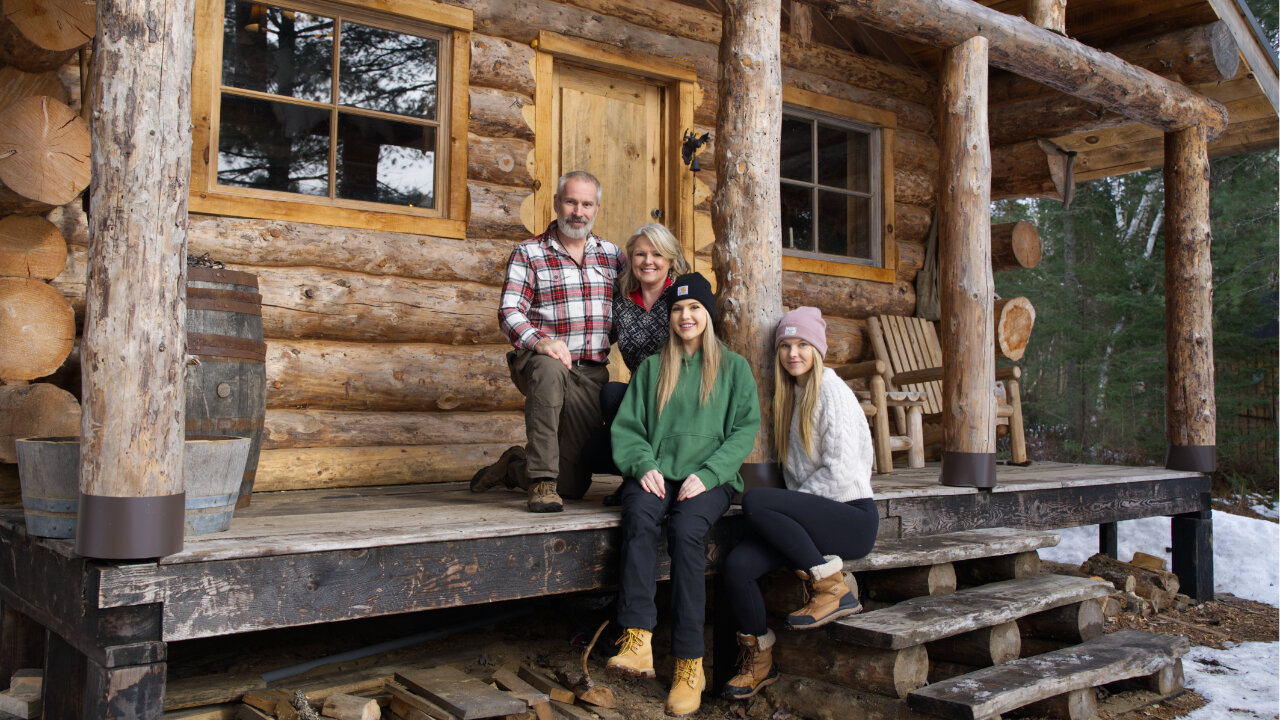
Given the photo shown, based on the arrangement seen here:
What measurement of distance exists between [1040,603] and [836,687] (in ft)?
3.22

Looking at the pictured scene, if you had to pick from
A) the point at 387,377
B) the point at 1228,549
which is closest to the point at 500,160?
the point at 387,377

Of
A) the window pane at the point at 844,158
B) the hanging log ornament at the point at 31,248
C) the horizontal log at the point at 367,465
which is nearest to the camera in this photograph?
the hanging log ornament at the point at 31,248

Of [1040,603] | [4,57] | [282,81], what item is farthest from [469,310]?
[1040,603]

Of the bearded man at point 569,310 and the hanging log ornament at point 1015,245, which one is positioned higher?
the hanging log ornament at point 1015,245

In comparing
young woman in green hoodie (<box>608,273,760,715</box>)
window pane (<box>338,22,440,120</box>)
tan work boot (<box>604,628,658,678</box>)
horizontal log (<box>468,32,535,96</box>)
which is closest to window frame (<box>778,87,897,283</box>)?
horizontal log (<box>468,32,535,96</box>)

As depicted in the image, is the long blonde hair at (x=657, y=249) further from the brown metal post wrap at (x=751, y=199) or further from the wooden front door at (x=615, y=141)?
the wooden front door at (x=615, y=141)

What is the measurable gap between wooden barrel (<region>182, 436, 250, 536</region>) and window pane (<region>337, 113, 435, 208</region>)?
102 inches

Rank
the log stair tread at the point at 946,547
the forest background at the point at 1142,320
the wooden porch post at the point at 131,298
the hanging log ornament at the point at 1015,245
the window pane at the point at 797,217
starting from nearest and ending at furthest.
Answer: the wooden porch post at the point at 131,298 < the log stair tread at the point at 946,547 < the window pane at the point at 797,217 < the hanging log ornament at the point at 1015,245 < the forest background at the point at 1142,320

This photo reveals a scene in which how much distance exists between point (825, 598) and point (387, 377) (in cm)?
277

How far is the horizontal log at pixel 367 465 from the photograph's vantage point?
15.7 feet

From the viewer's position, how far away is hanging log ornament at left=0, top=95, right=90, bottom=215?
148 inches

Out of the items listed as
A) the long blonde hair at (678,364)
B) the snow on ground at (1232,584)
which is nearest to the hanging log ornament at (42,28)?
the long blonde hair at (678,364)

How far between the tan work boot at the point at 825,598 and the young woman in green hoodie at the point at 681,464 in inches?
15.0

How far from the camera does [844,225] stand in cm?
749
